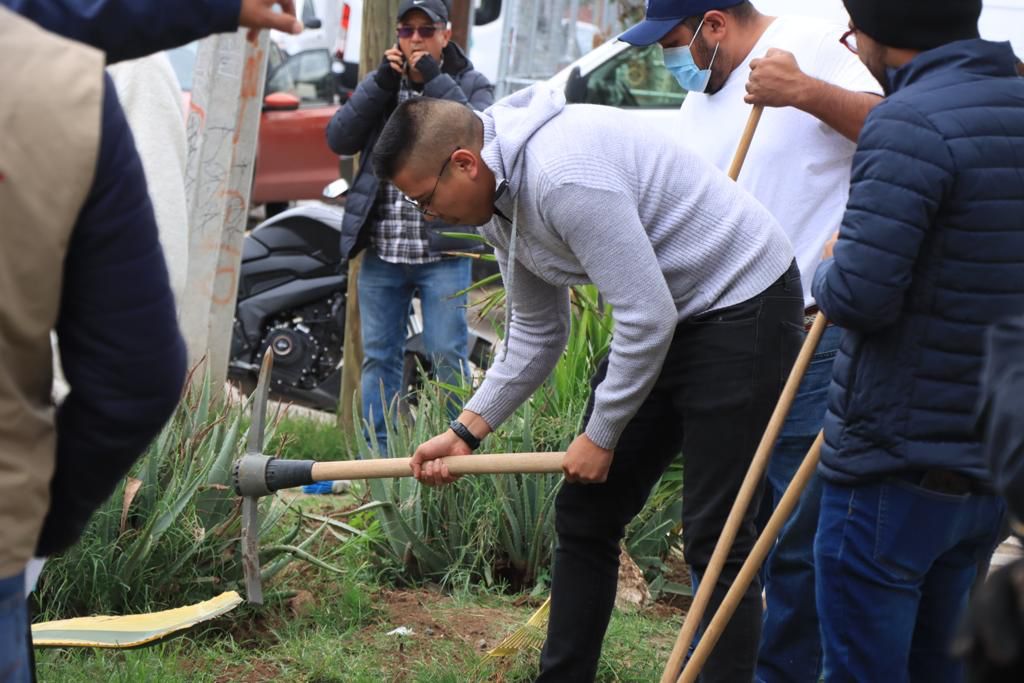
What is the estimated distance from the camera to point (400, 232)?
5.61 meters

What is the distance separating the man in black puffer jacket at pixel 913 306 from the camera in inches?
102

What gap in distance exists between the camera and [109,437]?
194 cm

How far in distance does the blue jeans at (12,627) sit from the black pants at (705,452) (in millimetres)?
1740

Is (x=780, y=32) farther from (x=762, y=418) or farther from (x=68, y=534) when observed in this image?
(x=68, y=534)

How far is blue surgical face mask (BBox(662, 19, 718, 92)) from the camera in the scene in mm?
3693

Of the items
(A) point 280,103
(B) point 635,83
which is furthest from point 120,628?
(A) point 280,103

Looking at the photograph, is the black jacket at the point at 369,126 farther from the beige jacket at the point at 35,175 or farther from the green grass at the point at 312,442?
the beige jacket at the point at 35,175

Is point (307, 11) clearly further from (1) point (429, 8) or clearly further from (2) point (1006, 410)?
(2) point (1006, 410)

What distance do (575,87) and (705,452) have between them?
210 inches

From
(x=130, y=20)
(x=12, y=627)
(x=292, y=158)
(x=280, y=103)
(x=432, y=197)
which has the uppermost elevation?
(x=130, y=20)

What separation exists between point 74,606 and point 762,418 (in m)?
2.14

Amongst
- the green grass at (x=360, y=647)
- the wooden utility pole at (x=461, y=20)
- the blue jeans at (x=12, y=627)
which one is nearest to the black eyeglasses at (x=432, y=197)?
the green grass at (x=360, y=647)

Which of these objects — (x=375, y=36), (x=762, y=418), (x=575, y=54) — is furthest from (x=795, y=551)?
(x=575, y=54)

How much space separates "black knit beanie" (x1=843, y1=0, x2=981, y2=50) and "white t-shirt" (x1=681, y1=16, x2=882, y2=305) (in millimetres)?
775
